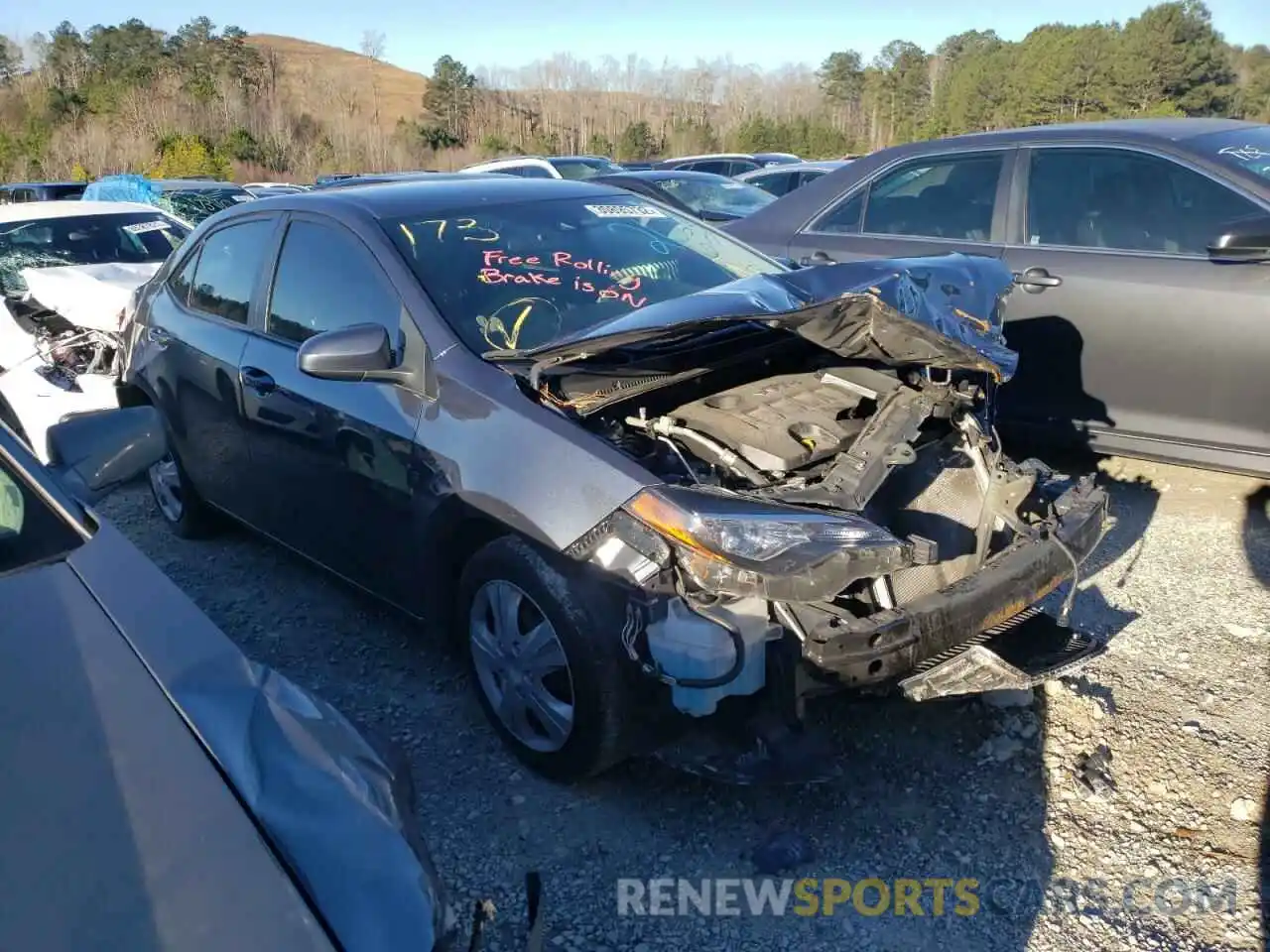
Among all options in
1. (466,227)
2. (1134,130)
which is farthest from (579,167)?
(466,227)

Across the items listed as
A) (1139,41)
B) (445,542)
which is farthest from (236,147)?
(445,542)

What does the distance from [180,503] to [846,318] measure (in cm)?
354

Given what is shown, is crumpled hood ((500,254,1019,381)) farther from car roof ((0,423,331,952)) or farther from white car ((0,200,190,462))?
white car ((0,200,190,462))

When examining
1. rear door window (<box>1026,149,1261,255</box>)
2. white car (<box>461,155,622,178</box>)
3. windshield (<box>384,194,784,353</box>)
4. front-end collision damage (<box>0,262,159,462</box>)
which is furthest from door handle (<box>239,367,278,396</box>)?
white car (<box>461,155,622,178</box>)

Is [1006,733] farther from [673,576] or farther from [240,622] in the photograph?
[240,622]

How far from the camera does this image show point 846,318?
2.78 m

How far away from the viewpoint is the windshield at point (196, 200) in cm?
1368

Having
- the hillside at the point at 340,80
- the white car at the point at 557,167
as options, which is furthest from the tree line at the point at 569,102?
the white car at the point at 557,167

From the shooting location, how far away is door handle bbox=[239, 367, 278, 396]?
3731 millimetres

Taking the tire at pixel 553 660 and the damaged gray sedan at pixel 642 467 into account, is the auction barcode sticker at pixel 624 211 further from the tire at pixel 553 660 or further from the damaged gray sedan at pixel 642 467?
the tire at pixel 553 660

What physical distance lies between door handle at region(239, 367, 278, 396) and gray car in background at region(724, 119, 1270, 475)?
3.13 metres

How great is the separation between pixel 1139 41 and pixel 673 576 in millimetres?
35714

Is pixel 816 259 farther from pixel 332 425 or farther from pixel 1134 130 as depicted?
pixel 332 425

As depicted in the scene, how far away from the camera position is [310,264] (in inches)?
145
